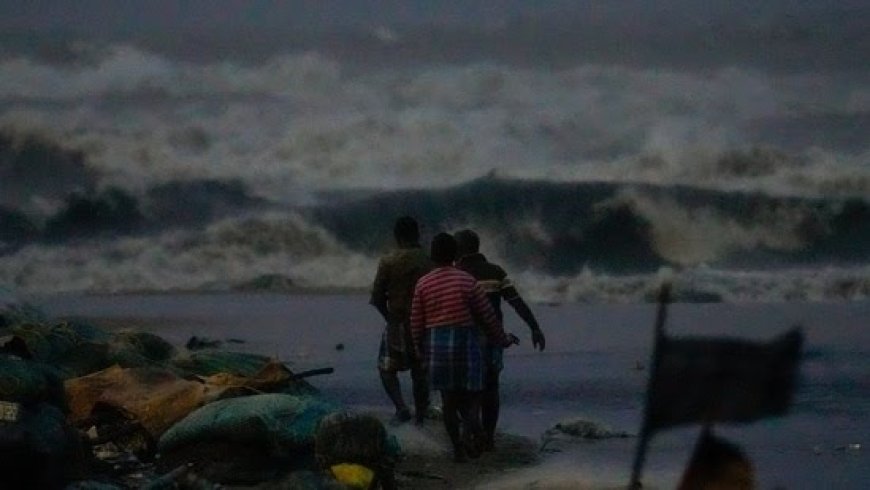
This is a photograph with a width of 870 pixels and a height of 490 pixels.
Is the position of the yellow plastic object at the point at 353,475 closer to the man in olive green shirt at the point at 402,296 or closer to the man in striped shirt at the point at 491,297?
the man in striped shirt at the point at 491,297

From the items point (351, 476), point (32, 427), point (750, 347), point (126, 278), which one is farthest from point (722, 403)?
point (126, 278)

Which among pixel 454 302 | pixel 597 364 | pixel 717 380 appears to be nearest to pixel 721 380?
pixel 717 380

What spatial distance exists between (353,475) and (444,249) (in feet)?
6.44

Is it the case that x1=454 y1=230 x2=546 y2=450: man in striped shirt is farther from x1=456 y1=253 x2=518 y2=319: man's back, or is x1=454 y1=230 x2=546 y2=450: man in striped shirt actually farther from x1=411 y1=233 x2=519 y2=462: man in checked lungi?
x1=411 y1=233 x2=519 y2=462: man in checked lungi

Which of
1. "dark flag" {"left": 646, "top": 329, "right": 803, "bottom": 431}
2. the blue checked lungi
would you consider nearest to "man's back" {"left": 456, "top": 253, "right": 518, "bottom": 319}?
the blue checked lungi

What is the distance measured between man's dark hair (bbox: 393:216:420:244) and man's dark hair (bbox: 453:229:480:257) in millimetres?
485

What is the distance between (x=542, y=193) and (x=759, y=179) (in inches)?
124

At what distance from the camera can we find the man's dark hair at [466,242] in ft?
28.6

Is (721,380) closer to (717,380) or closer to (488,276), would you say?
(717,380)

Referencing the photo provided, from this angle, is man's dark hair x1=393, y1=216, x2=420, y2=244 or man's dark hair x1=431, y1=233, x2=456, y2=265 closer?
man's dark hair x1=431, y1=233, x2=456, y2=265

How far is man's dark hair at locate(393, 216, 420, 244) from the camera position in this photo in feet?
30.1

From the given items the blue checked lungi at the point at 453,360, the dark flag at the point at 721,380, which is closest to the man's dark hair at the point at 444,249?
the blue checked lungi at the point at 453,360

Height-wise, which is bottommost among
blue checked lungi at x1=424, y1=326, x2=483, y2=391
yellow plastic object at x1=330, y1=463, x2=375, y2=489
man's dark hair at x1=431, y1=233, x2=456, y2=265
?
yellow plastic object at x1=330, y1=463, x2=375, y2=489

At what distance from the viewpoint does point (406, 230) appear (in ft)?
30.1
